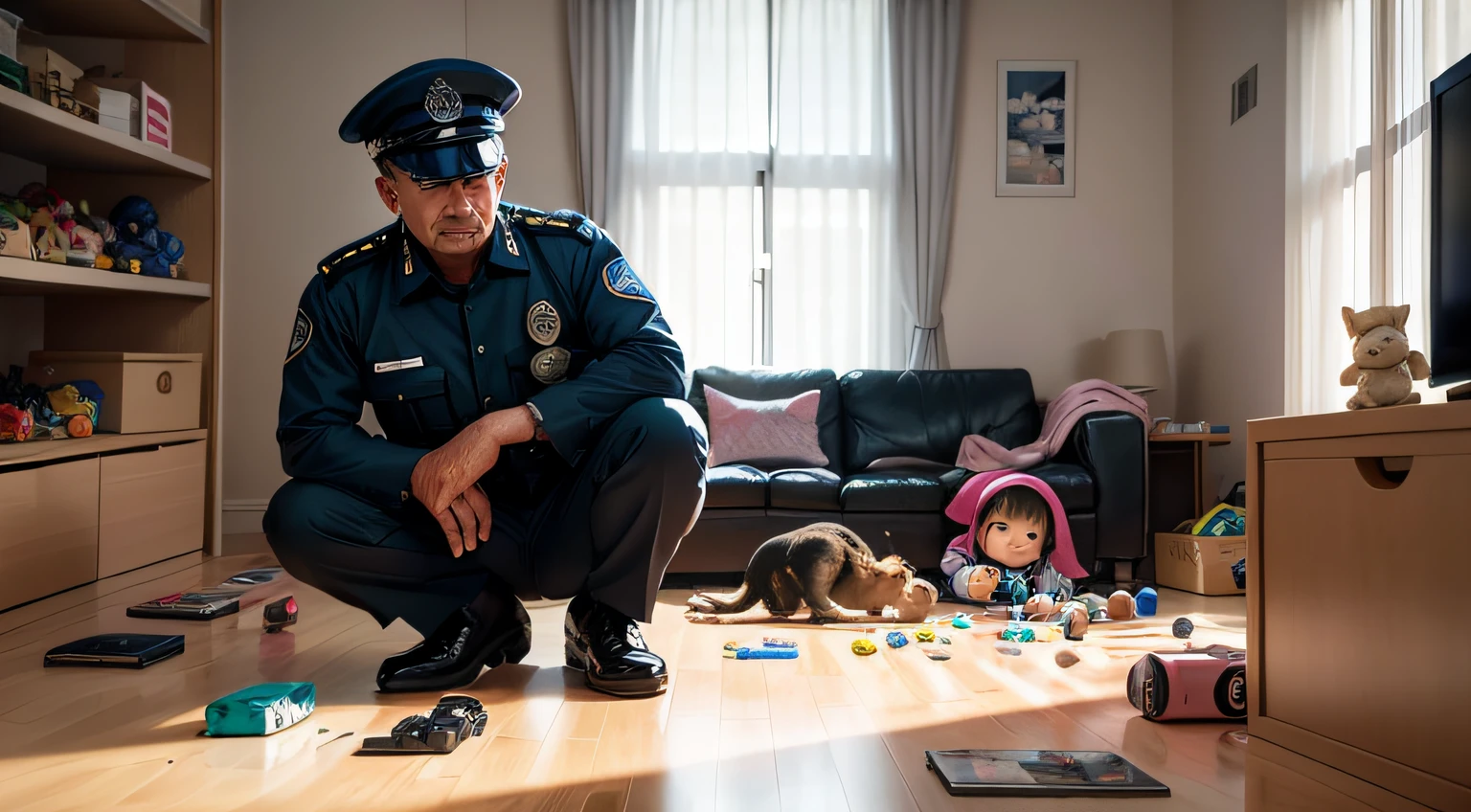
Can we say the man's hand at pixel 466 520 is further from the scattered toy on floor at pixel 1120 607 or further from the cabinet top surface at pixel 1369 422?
the scattered toy on floor at pixel 1120 607

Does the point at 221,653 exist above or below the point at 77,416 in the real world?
below

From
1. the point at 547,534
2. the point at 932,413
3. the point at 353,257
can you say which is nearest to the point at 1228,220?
the point at 932,413

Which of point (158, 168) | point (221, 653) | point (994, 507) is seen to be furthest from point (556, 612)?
point (158, 168)

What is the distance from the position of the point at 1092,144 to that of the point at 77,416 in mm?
4273

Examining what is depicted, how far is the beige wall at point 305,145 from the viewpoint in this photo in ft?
14.9

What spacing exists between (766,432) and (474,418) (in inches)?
80.6

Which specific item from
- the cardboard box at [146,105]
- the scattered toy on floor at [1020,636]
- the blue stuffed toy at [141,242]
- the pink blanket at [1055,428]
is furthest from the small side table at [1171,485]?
the cardboard box at [146,105]

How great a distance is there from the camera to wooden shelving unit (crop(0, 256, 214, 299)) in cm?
277

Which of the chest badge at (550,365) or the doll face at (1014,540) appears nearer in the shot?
the chest badge at (550,365)

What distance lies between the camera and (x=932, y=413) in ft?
13.0

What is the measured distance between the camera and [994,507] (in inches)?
115

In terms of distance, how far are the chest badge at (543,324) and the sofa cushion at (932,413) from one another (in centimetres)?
227

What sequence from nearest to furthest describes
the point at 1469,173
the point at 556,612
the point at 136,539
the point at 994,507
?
the point at 1469,173 < the point at 556,612 < the point at 994,507 < the point at 136,539

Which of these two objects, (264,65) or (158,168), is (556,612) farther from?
(264,65)
